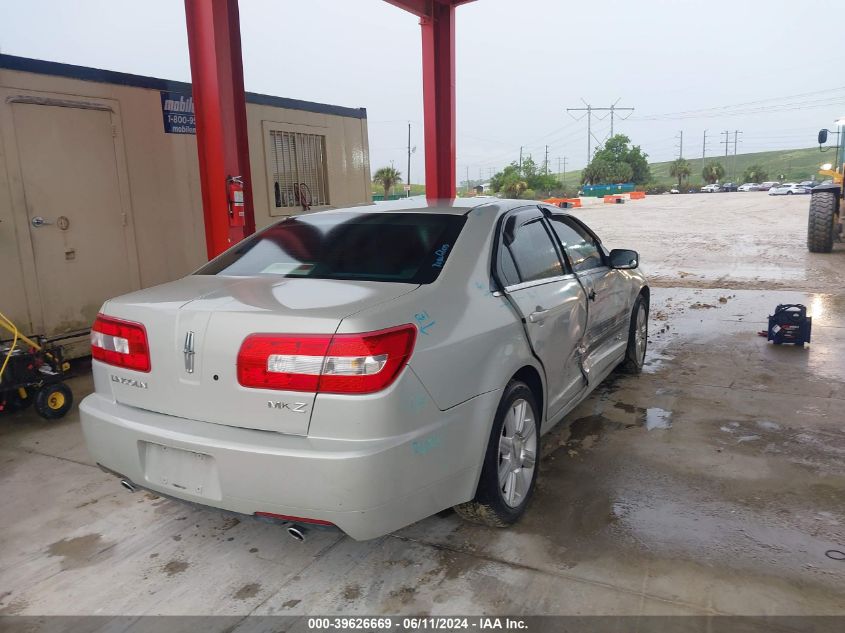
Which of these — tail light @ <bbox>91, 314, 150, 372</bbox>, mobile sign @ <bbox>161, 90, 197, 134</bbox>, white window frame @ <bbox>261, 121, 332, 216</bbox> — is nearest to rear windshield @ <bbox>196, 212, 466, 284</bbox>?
tail light @ <bbox>91, 314, 150, 372</bbox>

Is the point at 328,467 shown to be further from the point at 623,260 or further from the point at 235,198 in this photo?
the point at 235,198

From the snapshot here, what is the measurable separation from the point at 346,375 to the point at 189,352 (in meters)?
0.64

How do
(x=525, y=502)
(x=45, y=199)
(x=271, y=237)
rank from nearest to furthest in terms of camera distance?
(x=525, y=502), (x=271, y=237), (x=45, y=199)

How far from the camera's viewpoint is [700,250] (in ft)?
47.9

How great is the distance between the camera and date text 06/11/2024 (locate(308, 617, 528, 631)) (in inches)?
91.9

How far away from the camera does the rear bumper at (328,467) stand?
2184 mm

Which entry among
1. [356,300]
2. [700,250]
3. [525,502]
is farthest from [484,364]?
[700,250]

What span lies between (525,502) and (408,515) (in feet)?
3.01

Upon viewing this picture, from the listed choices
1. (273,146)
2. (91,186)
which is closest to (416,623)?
(91,186)

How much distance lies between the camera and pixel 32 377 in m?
4.61

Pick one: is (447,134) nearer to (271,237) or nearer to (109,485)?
(271,237)

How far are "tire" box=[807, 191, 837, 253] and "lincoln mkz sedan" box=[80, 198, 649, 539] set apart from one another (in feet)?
38.1

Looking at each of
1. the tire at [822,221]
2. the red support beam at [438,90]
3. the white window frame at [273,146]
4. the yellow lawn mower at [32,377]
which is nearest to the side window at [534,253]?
the yellow lawn mower at [32,377]

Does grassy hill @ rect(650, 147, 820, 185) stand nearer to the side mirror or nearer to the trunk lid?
the side mirror
